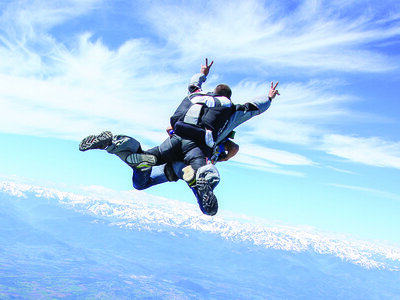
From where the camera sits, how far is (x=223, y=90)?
632cm

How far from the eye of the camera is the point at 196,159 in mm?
5438

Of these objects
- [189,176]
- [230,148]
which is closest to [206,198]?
[189,176]

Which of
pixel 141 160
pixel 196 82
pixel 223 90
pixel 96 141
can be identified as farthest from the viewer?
pixel 196 82

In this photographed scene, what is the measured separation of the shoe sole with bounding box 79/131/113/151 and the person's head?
7.31 feet

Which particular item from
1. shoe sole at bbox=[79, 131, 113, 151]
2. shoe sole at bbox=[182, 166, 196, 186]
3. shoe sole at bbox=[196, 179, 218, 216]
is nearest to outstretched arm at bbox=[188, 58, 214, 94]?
shoe sole at bbox=[182, 166, 196, 186]

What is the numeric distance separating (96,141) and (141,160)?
846 mm

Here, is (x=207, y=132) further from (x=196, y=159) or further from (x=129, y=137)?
(x=129, y=137)

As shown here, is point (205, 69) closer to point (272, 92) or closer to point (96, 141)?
point (272, 92)

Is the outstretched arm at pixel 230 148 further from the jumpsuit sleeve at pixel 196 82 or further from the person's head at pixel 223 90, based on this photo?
the jumpsuit sleeve at pixel 196 82

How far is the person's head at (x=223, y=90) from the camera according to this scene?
630 centimetres

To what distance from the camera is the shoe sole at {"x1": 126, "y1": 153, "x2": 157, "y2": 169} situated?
558cm

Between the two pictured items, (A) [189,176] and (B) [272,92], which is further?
(B) [272,92]

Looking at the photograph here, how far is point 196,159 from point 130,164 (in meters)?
1.15

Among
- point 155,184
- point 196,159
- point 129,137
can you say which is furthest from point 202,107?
point 155,184
